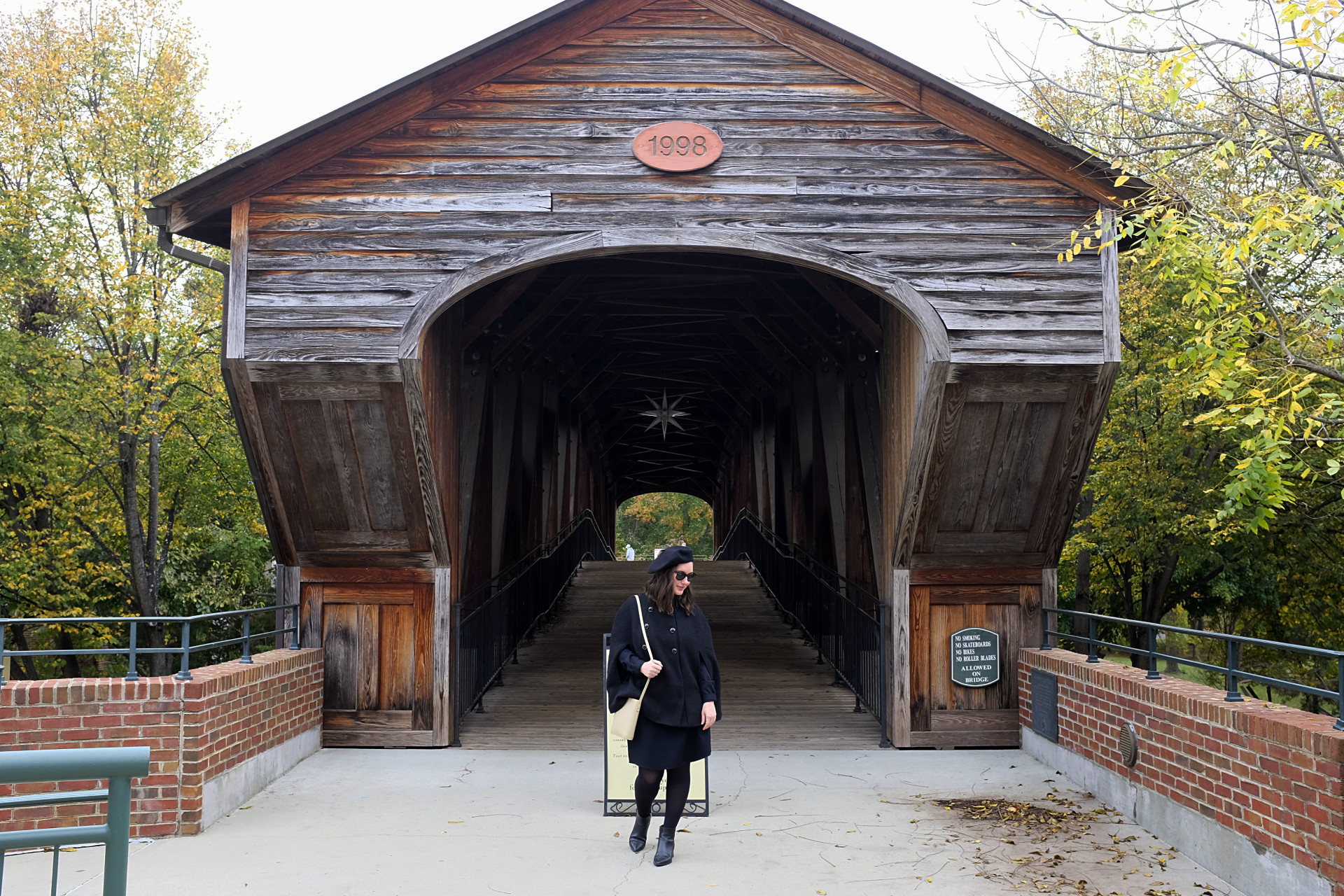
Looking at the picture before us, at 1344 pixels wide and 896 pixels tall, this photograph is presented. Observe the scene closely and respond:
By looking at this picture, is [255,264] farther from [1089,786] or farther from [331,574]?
[1089,786]

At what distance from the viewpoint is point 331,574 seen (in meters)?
8.71

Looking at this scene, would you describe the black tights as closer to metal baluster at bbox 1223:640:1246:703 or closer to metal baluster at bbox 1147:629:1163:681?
metal baluster at bbox 1223:640:1246:703

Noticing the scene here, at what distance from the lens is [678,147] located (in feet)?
26.5

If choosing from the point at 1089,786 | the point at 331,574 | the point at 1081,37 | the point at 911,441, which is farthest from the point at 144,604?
the point at 1081,37

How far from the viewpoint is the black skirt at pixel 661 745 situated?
527 centimetres

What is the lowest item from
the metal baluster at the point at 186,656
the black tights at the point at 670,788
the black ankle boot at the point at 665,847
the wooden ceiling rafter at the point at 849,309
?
the black ankle boot at the point at 665,847

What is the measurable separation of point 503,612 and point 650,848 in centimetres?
635

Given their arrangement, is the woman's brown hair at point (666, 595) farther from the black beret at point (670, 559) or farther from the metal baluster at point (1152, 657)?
the metal baluster at point (1152, 657)

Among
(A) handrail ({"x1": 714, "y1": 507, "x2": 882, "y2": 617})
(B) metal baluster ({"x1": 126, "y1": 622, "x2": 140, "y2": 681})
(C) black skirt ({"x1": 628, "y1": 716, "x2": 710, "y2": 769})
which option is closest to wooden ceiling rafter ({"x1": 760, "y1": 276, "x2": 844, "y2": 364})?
(A) handrail ({"x1": 714, "y1": 507, "x2": 882, "y2": 617})

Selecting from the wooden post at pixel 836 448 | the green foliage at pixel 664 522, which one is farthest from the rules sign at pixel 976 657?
the green foliage at pixel 664 522

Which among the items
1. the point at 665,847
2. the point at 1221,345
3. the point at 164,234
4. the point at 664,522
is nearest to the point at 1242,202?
the point at 1221,345

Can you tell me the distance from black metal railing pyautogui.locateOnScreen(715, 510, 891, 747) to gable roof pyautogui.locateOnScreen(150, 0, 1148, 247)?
380 cm

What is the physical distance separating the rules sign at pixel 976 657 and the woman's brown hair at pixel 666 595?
399 centimetres

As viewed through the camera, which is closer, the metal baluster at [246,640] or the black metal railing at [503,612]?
the metal baluster at [246,640]
